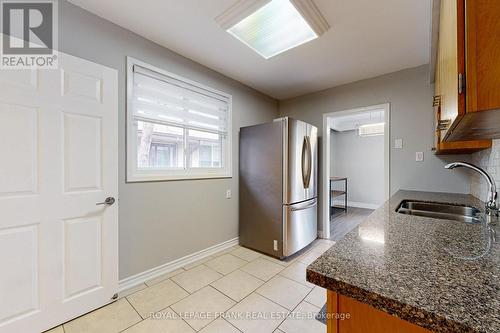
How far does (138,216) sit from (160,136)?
86 centimetres

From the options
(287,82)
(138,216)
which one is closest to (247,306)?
(138,216)

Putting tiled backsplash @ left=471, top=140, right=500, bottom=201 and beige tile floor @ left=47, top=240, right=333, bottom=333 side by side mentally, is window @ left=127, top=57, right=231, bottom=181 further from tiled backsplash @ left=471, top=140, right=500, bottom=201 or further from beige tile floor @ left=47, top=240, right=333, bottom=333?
tiled backsplash @ left=471, top=140, right=500, bottom=201

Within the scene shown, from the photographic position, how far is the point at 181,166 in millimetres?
2422

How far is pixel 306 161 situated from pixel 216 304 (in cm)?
199

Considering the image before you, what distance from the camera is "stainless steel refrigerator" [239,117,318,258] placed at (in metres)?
2.54

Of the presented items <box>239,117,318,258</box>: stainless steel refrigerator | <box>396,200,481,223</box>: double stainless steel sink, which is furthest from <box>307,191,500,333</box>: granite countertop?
<box>239,117,318,258</box>: stainless steel refrigerator

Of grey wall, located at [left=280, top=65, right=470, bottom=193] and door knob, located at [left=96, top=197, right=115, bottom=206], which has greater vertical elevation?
grey wall, located at [left=280, top=65, right=470, bottom=193]

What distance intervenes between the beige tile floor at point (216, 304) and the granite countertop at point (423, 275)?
1.12 metres

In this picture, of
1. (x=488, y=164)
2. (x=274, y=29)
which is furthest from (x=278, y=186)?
(x=488, y=164)

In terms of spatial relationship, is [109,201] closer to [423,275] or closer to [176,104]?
[176,104]

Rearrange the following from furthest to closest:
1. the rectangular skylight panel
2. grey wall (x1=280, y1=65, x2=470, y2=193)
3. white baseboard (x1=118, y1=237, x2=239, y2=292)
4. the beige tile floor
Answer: grey wall (x1=280, y1=65, x2=470, y2=193)
white baseboard (x1=118, y1=237, x2=239, y2=292)
the rectangular skylight panel
the beige tile floor

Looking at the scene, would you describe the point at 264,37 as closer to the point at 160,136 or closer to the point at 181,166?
the point at 160,136

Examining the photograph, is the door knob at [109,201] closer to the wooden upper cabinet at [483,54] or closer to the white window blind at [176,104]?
the white window blind at [176,104]

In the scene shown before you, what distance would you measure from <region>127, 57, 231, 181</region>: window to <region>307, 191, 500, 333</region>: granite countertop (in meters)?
1.97
